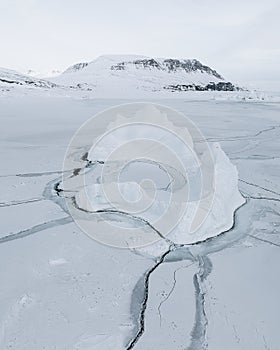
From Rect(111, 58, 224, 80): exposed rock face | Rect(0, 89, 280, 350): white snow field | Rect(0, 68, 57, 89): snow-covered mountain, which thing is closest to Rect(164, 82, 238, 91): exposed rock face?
Rect(0, 68, 57, 89): snow-covered mountain

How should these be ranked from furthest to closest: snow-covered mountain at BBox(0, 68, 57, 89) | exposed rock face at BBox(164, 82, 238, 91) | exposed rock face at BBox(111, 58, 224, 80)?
exposed rock face at BBox(111, 58, 224, 80) < exposed rock face at BBox(164, 82, 238, 91) < snow-covered mountain at BBox(0, 68, 57, 89)

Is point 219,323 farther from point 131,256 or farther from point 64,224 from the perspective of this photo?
point 64,224

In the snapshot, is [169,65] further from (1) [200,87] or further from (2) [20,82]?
(2) [20,82]

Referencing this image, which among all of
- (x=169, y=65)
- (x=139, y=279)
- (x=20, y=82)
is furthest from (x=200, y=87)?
(x=139, y=279)

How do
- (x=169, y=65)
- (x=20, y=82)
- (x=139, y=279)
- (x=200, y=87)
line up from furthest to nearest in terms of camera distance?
(x=169, y=65) → (x=200, y=87) → (x=20, y=82) → (x=139, y=279)

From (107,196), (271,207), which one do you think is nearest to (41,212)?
(107,196)

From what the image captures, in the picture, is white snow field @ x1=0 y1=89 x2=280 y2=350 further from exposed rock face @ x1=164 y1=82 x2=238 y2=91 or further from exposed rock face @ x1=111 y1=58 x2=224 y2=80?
exposed rock face @ x1=111 y1=58 x2=224 y2=80

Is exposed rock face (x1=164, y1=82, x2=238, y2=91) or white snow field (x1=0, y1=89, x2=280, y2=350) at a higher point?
exposed rock face (x1=164, y1=82, x2=238, y2=91)

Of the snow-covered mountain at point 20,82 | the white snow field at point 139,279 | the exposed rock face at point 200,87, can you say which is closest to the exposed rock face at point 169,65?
the exposed rock face at point 200,87

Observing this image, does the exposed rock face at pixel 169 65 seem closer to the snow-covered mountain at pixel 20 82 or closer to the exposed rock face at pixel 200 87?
the exposed rock face at pixel 200 87
